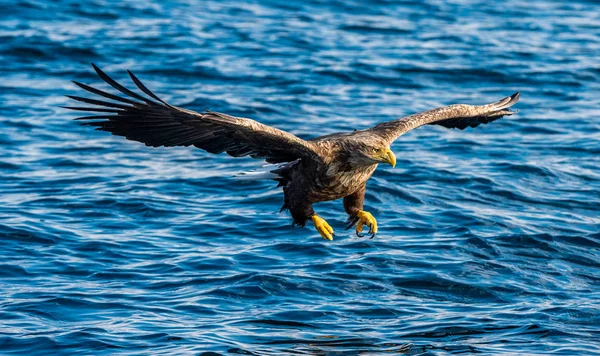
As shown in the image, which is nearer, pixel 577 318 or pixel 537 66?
pixel 577 318

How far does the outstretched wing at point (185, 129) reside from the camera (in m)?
7.52

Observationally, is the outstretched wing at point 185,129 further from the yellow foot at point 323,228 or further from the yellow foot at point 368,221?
the yellow foot at point 368,221

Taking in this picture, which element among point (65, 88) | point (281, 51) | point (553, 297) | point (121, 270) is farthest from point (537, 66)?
point (121, 270)

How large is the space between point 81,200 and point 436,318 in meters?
4.35

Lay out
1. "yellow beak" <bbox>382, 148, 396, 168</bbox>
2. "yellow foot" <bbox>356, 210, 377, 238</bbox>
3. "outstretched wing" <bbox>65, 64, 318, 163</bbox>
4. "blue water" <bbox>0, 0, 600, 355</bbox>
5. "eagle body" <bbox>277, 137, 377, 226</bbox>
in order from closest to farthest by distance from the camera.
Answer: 1. "outstretched wing" <bbox>65, 64, 318, 163</bbox>
2. "yellow beak" <bbox>382, 148, 396, 168</bbox>
3. "eagle body" <bbox>277, 137, 377, 226</bbox>
4. "blue water" <bbox>0, 0, 600, 355</bbox>
5. "yellow foot" <bbox>356, 210, 377, 238</bbox>

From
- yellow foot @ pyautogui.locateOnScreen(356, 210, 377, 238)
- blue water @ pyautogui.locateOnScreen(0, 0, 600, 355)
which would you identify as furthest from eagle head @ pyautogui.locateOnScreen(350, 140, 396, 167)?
blue water @ pyautogui.locateOnScreen(0, 0, 600, 355)

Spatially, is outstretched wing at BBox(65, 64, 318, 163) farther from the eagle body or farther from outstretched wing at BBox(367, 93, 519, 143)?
outstretched wing at BBox(367, 93, 519, 143)

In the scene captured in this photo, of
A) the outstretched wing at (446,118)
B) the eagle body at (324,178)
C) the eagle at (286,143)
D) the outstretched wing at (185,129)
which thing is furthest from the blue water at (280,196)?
the outstretched wing at (185,129)

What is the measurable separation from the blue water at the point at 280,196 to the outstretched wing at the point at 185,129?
143 centimetres

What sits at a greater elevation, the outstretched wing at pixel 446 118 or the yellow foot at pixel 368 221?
the outstretched wing at pixel 446 118

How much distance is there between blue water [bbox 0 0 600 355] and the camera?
27.7 ft

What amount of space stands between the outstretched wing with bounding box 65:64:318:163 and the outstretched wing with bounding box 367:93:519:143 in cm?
82

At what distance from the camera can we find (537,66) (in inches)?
682

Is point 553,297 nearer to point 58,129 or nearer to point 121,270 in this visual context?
point 121,270
